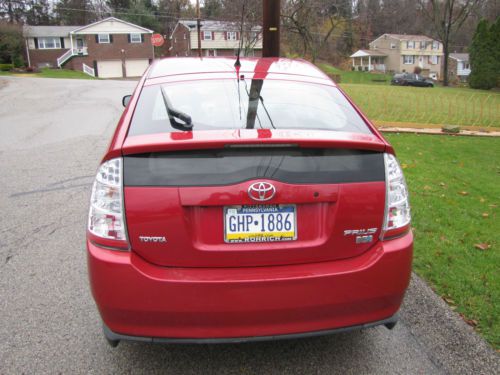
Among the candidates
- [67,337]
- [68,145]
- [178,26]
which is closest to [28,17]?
[178,26]

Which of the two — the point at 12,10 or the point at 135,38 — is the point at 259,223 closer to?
the point at 135,38

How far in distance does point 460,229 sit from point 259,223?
3195 millimetres

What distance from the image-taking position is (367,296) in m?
2.34

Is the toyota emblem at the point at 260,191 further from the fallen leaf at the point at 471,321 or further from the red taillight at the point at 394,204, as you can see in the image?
the fallen leaf at the point at 471,321

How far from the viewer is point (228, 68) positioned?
136 inches

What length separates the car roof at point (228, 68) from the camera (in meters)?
3.35

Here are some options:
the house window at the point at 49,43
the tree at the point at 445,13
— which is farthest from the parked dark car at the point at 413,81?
the house window at the point at 49,43

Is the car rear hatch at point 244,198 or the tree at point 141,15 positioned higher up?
the tree at point 141,15

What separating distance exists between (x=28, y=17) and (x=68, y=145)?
71158mm

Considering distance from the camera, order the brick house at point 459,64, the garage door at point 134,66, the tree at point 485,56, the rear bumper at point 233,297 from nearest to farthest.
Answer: the rear bumper at point 233,297
the tree at point 485,56
the garage door at point 134,66
the brick house at point 459,64

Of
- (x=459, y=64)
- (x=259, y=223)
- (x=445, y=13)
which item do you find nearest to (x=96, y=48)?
(x=445, y=13)

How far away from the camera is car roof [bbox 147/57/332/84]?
3.35 metres

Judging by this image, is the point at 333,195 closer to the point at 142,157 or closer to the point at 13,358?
the point at 142,157

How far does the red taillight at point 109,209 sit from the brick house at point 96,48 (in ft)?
185
